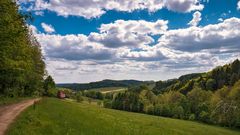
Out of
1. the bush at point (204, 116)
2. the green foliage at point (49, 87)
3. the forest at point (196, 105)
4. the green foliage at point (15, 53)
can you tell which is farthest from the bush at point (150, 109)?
the green foliage at point (15, 53)

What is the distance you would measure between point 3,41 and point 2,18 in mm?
3117

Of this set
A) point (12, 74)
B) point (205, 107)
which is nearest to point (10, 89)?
point (12, 74)

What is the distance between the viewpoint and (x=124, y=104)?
18038cm

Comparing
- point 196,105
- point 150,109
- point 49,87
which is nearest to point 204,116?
point 196,105

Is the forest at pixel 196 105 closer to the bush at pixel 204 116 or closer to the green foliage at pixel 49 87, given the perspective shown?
the bush at pixel 204 116

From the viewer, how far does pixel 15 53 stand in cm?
4969

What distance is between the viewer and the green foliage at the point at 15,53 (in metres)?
36.0

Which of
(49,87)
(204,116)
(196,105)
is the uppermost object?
(49,87)

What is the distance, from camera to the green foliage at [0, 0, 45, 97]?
3600 centimetres

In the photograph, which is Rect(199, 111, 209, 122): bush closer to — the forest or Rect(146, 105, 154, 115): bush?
the forest

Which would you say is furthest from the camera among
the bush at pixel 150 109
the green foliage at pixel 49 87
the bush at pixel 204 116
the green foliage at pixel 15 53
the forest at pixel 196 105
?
the bush at pixel 150 109

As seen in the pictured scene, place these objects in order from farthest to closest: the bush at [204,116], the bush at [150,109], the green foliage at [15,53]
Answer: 1. the bush at [150,109]
2. the bush at [204,116]
3. the green foliage at [15,53]

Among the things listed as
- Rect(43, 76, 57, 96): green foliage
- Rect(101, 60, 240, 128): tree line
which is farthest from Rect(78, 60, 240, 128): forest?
Rect(43, 76, 57, 96): green foliage

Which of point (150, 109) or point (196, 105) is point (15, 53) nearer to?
point (196, 105)
